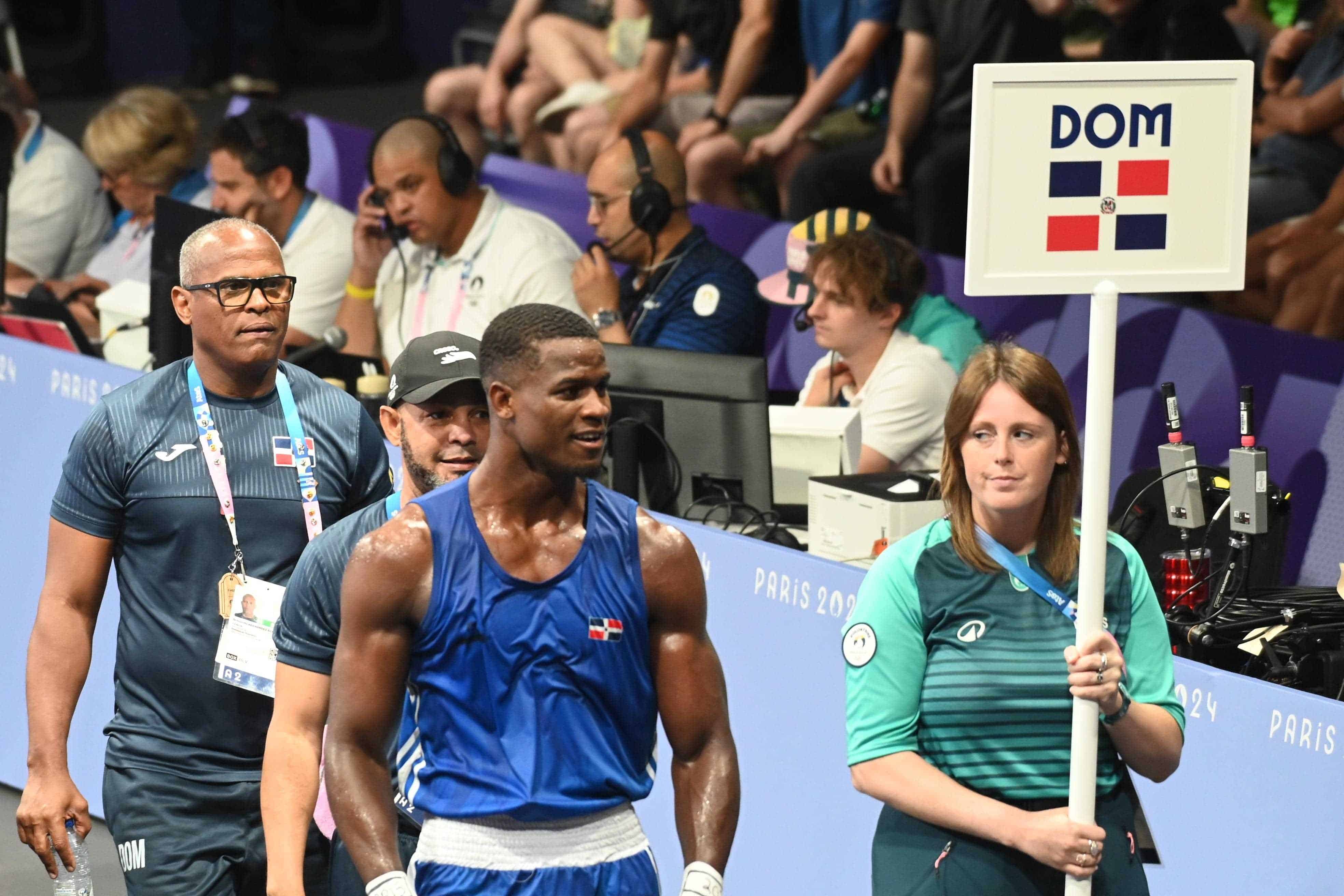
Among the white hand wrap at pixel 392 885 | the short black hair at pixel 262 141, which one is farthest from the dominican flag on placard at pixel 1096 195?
the short black hair at pixel 262 141

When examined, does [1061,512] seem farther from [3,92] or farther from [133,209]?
[3,92]

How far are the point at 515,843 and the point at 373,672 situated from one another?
273 mm

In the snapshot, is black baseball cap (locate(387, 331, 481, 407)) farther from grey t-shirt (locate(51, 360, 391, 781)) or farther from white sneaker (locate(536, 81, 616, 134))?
white sneaker (locate(536, 81, 616, 134))

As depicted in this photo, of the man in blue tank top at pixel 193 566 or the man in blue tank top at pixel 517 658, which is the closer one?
the man in blue tank top at pixel 517 658

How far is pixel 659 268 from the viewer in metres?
6.20

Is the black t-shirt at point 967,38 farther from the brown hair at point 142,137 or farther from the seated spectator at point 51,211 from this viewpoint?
the seated spectator at point 51,211

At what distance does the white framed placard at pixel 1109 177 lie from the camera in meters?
2.62

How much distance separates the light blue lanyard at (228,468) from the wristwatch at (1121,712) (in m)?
1.34

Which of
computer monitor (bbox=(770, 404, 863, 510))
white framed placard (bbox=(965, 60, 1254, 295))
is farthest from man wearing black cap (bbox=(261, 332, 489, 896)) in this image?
computer monitor (bbox=(770, 404, 863, 510))

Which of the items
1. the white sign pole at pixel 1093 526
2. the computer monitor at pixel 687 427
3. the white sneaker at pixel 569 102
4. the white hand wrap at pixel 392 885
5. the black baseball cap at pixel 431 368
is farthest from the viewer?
the white sneaker at pixel 569 102

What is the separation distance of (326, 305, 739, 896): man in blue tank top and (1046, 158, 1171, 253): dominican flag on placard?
637mm

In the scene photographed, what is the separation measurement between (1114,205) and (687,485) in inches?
92.6

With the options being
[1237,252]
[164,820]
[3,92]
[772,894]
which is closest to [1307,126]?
[772,894]

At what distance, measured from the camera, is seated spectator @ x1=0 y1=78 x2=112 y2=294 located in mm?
8422
